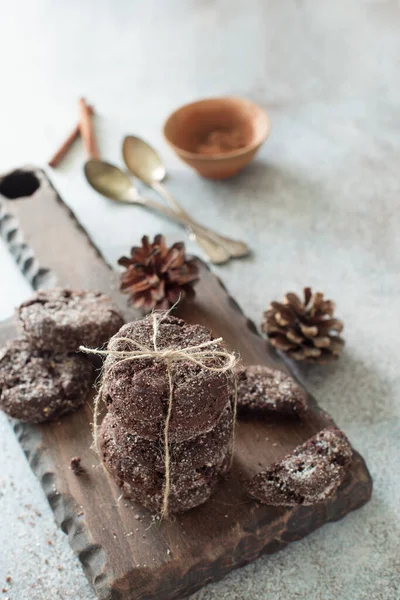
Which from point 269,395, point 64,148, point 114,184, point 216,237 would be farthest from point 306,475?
point 64,148

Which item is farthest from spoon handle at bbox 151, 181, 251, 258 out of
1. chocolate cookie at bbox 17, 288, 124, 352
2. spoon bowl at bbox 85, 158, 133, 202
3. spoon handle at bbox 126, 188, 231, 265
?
chocolate cookie at bbox 17, 288, 124, 352

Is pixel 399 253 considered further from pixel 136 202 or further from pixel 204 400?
pixel 204 400

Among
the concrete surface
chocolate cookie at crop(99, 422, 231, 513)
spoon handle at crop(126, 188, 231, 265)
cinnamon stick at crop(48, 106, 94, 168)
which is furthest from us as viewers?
cinnamon stick at crop(48, 106, 94, 168)

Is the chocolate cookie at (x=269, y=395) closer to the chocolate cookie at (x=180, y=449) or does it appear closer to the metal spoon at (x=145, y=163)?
the chocolate cookie at (x=180, y=449)

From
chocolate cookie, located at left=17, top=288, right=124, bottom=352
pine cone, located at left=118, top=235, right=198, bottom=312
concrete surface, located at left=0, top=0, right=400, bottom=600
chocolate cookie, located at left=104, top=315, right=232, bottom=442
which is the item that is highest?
chocolate cookie, located at left=104, top=315, right=232, bottom=442

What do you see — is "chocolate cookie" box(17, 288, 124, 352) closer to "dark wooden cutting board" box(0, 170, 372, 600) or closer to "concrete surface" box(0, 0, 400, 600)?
"dark wooden cutting board" box(0, 170, 372, 600)

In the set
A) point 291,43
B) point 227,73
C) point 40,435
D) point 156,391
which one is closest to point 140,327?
point 156,391

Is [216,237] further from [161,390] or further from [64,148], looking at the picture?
[161,390]
